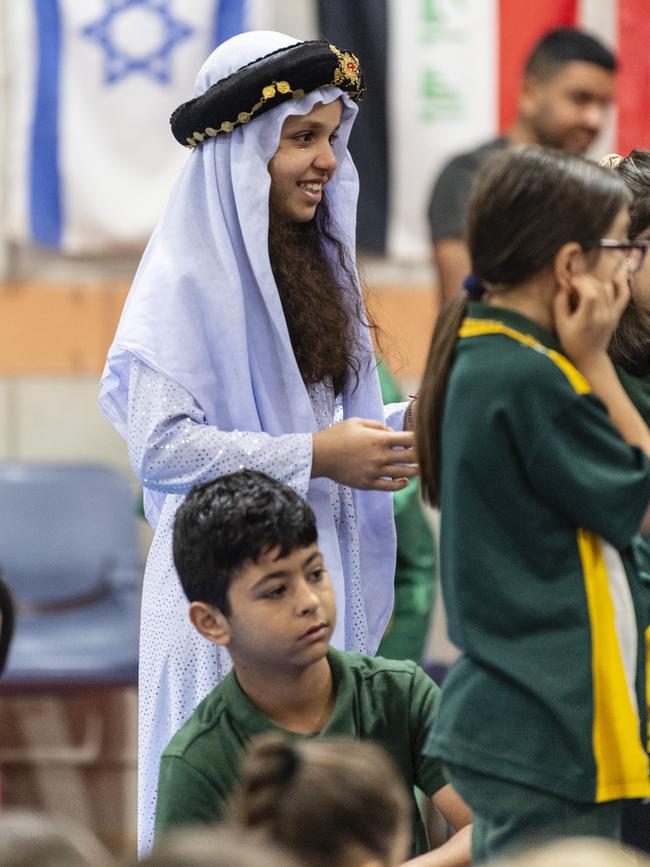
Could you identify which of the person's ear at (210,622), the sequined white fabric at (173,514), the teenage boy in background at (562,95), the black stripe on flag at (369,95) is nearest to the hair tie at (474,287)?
the sequined white fabric at (173,514)

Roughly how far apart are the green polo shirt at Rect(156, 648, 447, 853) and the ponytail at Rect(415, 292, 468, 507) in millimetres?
377

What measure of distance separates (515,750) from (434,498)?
0.34 m

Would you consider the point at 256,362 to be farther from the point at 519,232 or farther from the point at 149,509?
the point at 519,232

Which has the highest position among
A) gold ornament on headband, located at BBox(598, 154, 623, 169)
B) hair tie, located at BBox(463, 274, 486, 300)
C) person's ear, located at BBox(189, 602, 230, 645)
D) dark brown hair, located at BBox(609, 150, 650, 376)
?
gold ornament on headband, located at BBox(598, 154, 623, 169)

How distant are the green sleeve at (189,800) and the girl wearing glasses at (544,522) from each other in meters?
0.40

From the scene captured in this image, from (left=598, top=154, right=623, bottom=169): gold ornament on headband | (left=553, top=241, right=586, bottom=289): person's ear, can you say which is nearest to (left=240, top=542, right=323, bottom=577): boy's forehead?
(left=553, top=241, right=586, bottom=289): person's ear

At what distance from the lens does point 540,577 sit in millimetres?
1999

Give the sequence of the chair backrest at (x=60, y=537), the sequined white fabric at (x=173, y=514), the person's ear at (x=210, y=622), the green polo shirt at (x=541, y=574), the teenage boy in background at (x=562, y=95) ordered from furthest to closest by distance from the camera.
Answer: the chair backrest at (x=60, y=537)
the teenage boy in background at (x=562, y=95)
the sequined white fabric at (x=173, y=514)
the person's ear at (x=210, y=622)
the green polo shirt at (x=541, y=574)

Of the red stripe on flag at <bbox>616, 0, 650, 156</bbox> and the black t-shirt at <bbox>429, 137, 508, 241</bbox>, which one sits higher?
the red stripe on flag at <bbox>616, 0, 650, 156</bbox>

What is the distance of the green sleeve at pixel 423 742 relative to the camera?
7.80 ft

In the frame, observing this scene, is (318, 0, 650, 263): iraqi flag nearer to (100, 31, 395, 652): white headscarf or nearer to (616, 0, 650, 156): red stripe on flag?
(616, 0, 650, 156): red stripe on flag

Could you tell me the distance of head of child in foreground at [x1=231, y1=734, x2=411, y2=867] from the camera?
183 centimetres

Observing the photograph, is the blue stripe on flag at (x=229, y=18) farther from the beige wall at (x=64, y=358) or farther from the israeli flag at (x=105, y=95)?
the beige wall at (x=64, y=358)

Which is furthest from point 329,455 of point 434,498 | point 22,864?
point 22,864
